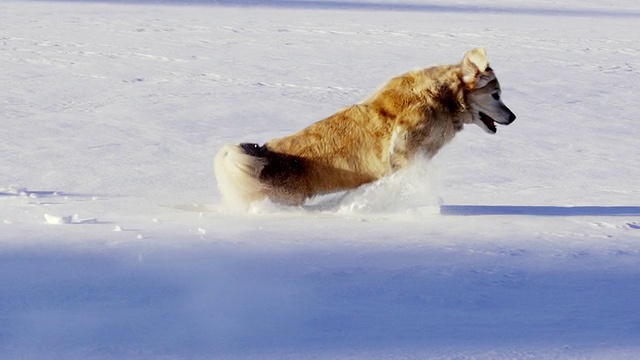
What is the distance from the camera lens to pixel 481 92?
5715mm

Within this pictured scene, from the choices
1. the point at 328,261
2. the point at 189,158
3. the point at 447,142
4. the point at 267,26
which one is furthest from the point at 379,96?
the point at 267,26

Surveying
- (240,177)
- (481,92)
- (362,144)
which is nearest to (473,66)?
(481,92)

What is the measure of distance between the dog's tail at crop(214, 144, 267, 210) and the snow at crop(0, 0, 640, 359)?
0.08 metres

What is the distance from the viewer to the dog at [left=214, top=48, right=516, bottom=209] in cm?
546

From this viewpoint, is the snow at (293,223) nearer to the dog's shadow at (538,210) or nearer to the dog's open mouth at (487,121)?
the dog's shadow at (538,210)

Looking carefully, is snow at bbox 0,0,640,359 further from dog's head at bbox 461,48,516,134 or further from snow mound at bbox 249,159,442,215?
dog's head at bbox 461,48,516,134

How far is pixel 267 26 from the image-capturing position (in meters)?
16.2

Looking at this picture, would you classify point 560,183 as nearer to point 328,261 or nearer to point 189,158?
point 189,158

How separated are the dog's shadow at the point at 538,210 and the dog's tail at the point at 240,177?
101 centimetres

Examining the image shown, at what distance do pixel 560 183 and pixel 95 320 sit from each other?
14.5 feet

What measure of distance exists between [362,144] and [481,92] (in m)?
0.77

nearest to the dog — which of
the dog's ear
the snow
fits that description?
the dog's ear

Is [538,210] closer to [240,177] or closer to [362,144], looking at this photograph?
[362,144]

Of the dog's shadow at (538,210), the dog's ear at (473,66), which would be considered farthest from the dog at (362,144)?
the dog's shadow at (538,210)
